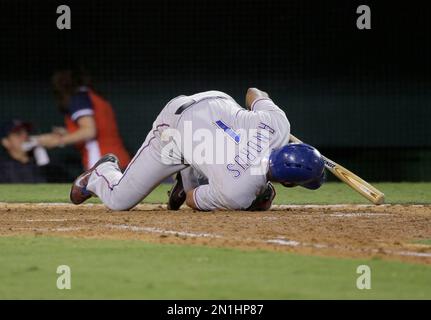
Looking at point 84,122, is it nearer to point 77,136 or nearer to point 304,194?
point 77,136

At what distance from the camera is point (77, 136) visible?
36.6 feet

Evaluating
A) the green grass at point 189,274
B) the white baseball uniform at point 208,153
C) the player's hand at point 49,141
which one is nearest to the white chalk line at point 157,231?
the green grass at point 189,274

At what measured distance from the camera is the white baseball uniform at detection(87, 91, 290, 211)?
6.38 m

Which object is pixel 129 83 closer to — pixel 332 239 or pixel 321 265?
pixel 332 239

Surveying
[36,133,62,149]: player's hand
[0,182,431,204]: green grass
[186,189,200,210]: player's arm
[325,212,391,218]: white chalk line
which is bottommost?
[0,182,431,204]: green grass

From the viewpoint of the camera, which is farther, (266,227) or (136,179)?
(136,179)

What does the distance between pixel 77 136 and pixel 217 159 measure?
5.07 m

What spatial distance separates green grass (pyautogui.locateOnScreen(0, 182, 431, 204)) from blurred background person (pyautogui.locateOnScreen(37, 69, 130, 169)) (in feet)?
2.15

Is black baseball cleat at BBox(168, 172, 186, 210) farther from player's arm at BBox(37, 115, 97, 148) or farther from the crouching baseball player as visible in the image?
player's arm at BBox(37, 115, 97, 148)

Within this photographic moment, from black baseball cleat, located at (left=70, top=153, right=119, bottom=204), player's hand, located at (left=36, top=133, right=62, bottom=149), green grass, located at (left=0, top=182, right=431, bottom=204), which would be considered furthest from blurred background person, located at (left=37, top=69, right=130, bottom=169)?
black baseball cleat, located at (left=70, top=153, right=119, bottom=204)

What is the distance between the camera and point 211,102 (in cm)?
684

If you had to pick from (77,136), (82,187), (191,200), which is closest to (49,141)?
(77,136)
